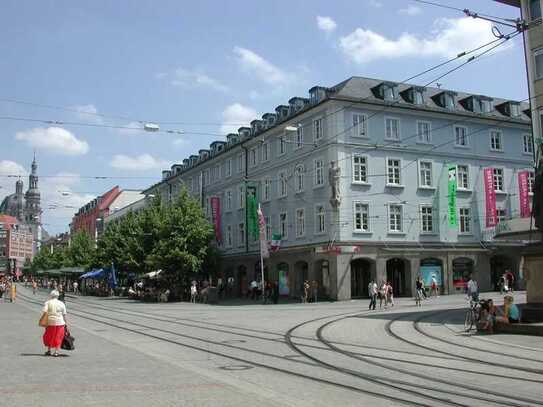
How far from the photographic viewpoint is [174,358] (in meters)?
13.2

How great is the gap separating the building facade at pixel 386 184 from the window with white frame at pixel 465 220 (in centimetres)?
10

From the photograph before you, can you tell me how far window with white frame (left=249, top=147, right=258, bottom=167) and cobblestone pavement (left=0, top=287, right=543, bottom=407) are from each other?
32306 millimetres

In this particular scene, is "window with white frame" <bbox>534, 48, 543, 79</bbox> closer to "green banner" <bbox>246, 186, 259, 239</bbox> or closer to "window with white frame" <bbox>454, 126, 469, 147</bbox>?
"window with white frame" <bbox>454, 126, 469, 147</bbox>

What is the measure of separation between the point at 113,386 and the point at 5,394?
1538 mm

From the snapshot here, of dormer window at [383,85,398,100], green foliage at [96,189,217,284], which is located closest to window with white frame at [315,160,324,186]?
dormer window at [383,85,398,100]

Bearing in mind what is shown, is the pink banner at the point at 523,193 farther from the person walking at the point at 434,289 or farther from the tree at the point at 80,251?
the tree at the point at 80,251

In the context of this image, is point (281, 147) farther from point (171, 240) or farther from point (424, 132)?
point (171, 240)

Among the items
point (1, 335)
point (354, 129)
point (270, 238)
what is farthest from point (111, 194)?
point (1, 335)

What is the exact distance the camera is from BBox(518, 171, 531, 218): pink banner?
45484 mm

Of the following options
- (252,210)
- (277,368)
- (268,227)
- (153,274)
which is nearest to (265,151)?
(252,210)

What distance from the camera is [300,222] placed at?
149 feet

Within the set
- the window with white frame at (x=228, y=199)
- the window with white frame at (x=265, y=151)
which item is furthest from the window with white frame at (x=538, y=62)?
the window with white frame at (x=228, y=199)

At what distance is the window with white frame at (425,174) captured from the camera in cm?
4479

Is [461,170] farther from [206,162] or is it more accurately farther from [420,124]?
[206,162]
